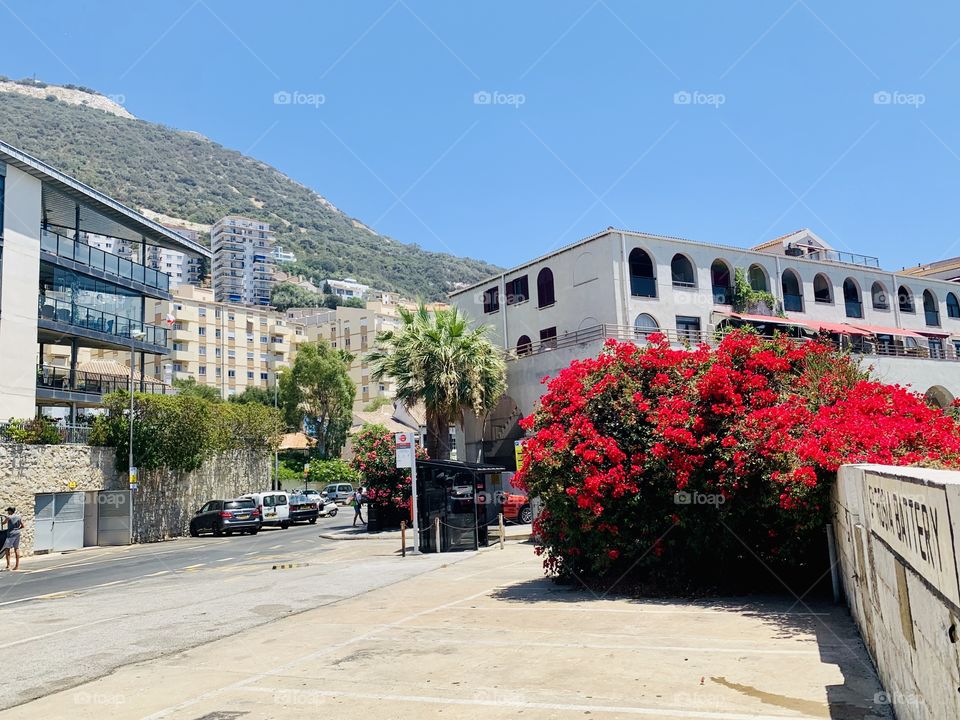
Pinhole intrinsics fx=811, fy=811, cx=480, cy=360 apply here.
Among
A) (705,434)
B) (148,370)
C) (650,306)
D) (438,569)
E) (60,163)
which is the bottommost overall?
(438,569)

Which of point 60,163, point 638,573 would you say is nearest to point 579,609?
point 638,573

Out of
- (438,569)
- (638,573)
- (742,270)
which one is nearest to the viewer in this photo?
(638,573)

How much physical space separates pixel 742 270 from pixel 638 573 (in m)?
28.3

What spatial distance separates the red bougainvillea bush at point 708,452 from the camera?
420 inches

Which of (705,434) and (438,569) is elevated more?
(705,434)

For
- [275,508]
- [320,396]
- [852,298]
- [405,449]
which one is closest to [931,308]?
[852,298]

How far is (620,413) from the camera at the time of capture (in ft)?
42.7

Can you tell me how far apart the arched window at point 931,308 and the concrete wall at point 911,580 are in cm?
4435

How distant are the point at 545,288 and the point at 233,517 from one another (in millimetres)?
17315

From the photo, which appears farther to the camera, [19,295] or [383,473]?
[19,295]

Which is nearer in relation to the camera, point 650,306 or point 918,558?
point 918,558

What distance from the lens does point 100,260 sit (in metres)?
38.0

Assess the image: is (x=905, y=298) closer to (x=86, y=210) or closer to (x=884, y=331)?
→ (x=884, y=331)

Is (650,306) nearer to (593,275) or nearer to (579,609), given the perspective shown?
(593,275)
